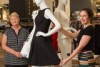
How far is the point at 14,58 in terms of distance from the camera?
3471mm

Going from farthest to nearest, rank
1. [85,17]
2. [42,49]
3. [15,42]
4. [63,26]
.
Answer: [63,26] → [15,42] → [42,49] → [85,17]

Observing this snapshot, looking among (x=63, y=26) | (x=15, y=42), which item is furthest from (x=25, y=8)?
(x=15, y=42)

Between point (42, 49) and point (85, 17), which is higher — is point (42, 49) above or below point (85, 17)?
below

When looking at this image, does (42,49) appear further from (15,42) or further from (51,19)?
(15,42)

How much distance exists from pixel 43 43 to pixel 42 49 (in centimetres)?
7

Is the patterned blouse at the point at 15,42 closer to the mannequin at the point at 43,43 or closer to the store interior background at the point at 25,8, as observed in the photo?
the mannequin at the point at 43,43

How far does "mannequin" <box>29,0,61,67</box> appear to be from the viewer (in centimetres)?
303

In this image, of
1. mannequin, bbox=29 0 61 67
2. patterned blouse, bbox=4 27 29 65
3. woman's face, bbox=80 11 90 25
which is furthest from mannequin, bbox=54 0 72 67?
woman's face, bbox=80 11 90 25

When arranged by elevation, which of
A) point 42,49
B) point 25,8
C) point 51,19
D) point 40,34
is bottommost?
point 42,49

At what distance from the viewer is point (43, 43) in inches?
121

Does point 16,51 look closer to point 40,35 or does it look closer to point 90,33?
point 40,35

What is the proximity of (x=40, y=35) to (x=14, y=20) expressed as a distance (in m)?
0.53

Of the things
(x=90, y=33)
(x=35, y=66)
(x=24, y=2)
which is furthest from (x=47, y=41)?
(x=24, y=2)

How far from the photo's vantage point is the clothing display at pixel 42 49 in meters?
3.04
